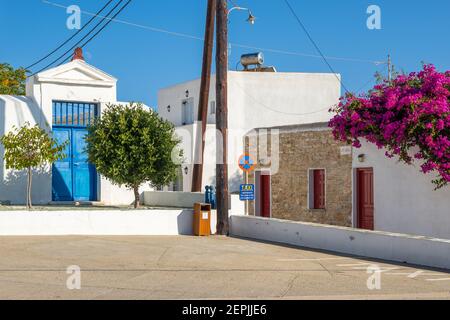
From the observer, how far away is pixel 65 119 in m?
24.0

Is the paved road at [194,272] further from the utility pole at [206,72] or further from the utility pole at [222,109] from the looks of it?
the utility pole at [206,72]

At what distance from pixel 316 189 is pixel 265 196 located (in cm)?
331

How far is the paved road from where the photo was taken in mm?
10578

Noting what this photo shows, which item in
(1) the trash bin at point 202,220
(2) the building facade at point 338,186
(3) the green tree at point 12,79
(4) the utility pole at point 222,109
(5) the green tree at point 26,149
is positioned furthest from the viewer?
(3) the green tree at point 12,79

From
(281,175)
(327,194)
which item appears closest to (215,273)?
(327,194)

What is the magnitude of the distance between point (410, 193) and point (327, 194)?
212 inches

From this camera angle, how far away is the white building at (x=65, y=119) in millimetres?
22750

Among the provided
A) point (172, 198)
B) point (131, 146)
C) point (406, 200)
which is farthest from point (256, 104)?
point (406, 200)

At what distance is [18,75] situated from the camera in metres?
46.9

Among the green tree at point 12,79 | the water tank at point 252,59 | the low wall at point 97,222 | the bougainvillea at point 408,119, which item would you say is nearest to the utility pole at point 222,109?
the low wall at point 97,222

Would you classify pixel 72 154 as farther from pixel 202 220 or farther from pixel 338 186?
pixel 338 186

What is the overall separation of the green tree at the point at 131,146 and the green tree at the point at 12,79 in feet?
81.0

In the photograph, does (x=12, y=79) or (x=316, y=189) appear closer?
(x=316, y=189)

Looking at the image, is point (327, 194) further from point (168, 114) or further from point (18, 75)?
point (18, 75)
